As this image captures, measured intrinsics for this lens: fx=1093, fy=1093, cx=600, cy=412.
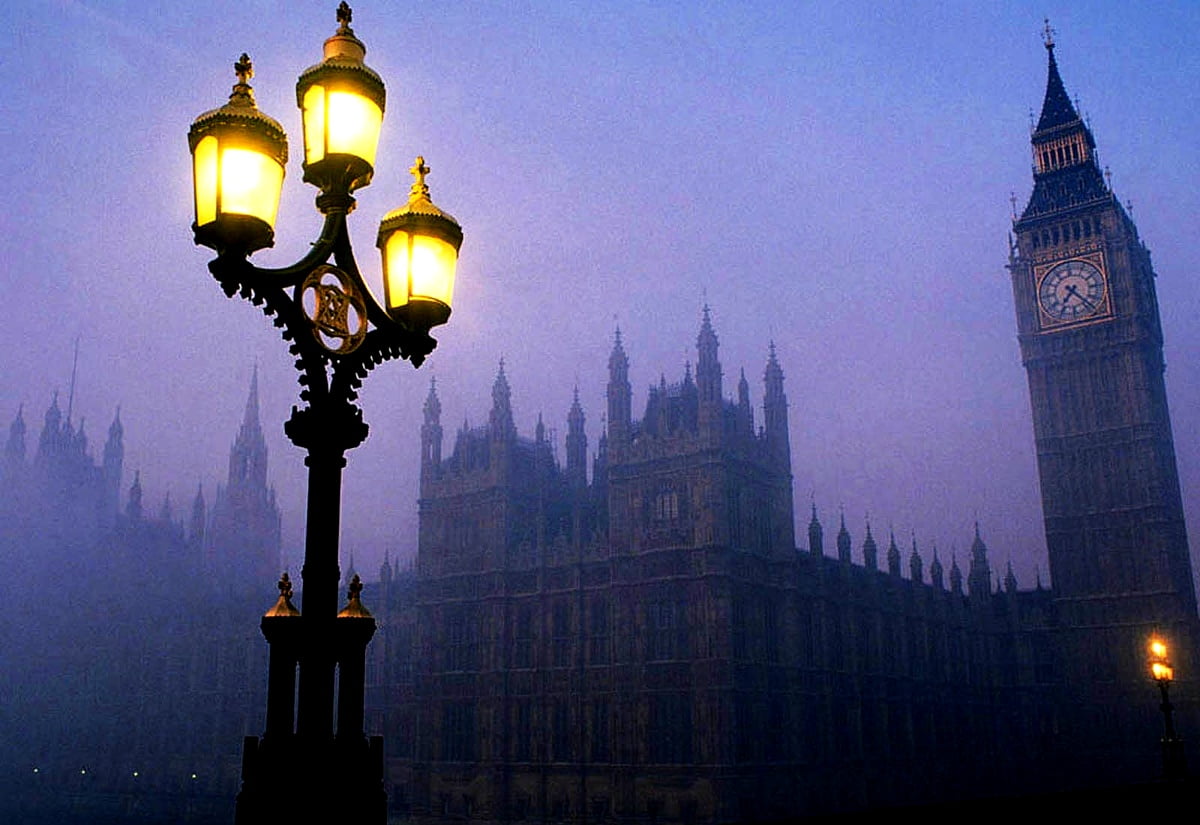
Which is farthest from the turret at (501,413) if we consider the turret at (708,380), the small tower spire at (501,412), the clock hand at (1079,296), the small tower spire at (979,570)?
the clock hand at (1079,296)

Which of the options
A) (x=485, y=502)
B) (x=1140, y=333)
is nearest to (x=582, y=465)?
(x=485, y=502)

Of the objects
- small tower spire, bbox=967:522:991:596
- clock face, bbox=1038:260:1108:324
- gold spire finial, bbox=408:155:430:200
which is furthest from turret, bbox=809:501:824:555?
gold spire finial, bbox=408:155:430:200

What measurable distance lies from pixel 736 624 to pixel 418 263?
3726 centimetres

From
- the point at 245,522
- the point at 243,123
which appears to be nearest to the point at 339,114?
the point at 243,123

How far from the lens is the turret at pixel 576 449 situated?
55.2m

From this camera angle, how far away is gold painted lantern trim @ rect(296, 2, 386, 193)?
19.5 ft

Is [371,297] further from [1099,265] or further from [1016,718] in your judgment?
[1099,265]

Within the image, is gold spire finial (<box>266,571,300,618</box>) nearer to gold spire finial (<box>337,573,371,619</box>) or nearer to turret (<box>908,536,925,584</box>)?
gold spire finial (<box>337,573,371,619</box>)

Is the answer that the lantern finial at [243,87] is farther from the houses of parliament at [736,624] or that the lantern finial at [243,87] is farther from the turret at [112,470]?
the turret at [112,470]

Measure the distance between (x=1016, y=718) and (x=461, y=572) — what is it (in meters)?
34.5

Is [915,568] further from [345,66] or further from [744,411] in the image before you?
[345,66]

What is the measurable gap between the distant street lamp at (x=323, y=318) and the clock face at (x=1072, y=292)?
68795mm

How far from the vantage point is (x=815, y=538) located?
48.2m

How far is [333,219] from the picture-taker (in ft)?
19.9
